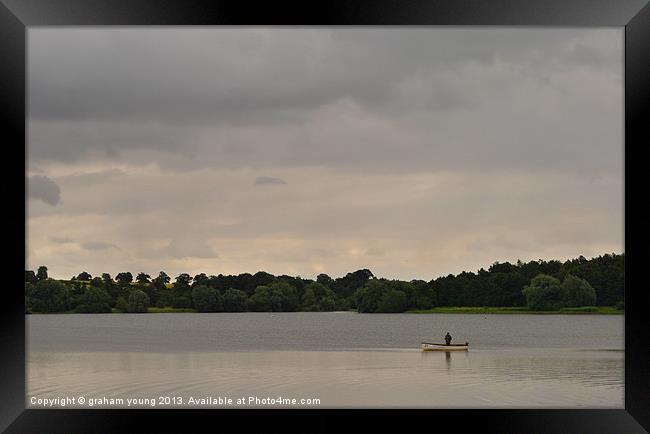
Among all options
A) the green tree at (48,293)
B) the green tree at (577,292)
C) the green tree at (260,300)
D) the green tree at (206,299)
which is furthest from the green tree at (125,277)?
the green tree at (577,292)

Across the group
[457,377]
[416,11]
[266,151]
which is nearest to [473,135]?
[266,151]

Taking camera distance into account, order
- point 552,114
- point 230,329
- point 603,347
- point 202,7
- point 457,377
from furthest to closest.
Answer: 1. point 552,114
2. point 230,329
3. point 603,347
4. point 457,377
5. point 202,7

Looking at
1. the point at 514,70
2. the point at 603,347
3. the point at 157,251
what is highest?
the point at 514,70

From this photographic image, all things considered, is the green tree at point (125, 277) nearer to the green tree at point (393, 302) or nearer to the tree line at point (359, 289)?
the tree line at point (359, 289)

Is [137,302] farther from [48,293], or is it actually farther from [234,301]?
[234,301]

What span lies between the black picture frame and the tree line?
29.3 m

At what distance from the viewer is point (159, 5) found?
8.55 ft

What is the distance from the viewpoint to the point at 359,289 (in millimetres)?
34656

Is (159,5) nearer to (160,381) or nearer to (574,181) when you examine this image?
(160,381)

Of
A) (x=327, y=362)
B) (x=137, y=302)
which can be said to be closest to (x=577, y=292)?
(x=327, y=362)

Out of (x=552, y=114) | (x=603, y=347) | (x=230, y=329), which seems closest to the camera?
(x=603, y=347)

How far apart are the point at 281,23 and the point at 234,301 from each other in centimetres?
3345

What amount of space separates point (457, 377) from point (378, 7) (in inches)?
721

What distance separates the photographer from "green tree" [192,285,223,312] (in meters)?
33.0
